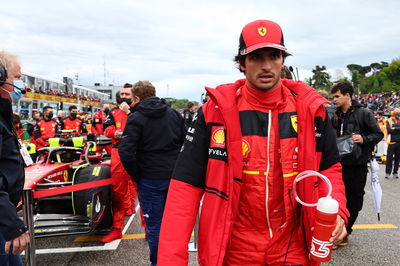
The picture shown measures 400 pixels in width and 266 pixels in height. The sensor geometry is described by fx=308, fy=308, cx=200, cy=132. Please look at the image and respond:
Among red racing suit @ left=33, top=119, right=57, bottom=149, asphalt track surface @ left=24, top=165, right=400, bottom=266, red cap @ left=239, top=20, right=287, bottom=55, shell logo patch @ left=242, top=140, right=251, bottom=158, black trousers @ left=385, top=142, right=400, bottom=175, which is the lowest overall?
asphalt track surface @ left=24, top=165, right=400, bottom=266

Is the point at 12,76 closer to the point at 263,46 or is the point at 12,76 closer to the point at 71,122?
the point at 263,46

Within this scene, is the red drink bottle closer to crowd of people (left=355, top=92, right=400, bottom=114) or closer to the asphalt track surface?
the asphalt track surface

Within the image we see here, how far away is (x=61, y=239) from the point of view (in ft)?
14.9

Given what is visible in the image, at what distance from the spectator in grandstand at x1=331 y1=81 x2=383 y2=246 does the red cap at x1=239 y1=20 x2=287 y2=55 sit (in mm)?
2710

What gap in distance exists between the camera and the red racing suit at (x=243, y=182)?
152 cm

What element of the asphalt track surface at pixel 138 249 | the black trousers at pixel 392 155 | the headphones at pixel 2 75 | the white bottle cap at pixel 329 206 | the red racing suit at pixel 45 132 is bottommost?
the asphalt track surface at pixel 138 249

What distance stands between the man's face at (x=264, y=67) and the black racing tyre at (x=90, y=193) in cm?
301

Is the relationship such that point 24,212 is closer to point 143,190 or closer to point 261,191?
point 143,190

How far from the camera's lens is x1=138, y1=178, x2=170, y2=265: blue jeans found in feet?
10.9

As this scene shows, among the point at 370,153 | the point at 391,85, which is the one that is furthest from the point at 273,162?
the point at 391,85

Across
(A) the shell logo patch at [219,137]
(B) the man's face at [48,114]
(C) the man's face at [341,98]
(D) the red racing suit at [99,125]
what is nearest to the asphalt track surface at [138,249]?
(C) the man's face at [341,98]

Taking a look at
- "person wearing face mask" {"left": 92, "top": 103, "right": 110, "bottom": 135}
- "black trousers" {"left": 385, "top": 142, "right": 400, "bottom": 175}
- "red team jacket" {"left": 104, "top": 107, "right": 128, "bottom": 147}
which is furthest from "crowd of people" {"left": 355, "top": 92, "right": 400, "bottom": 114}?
"red team jacket" {"left": 104, "top": 107, "right": 128, "bottom": 147}

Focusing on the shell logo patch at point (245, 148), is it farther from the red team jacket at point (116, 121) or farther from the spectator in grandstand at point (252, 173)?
the red team jacket at point (116, 121)

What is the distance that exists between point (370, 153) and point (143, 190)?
293cm
